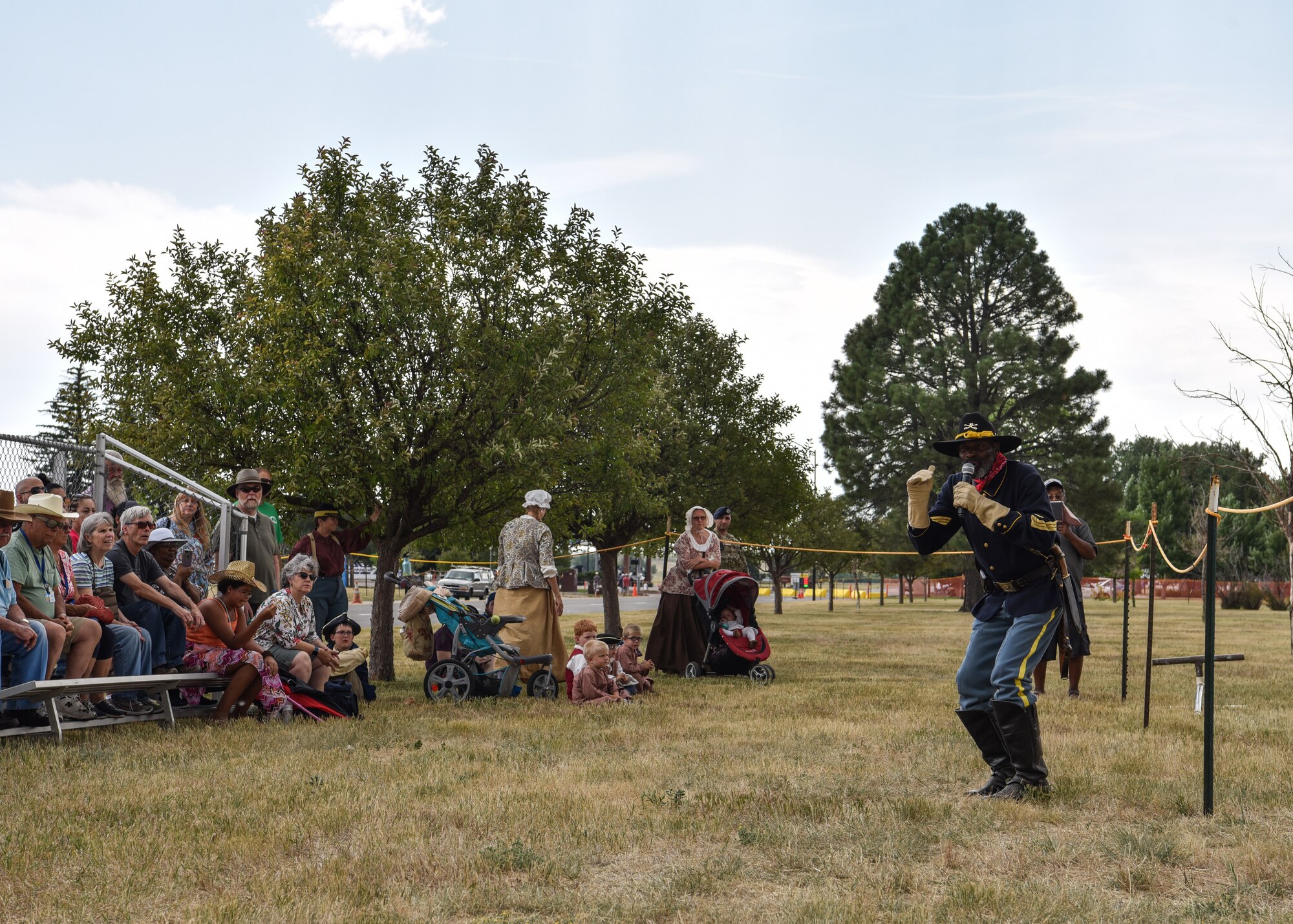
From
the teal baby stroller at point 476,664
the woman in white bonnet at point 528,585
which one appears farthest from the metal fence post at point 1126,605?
the woman in white bonnet at point 528,585

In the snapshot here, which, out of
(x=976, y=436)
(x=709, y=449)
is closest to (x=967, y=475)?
(x=976, y=436)

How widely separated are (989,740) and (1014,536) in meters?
1.16

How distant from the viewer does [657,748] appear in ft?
26.8

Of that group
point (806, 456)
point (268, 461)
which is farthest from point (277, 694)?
point (806, 456)

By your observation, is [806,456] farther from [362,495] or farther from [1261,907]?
[1261,907]

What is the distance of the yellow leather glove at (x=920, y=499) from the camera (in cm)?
662

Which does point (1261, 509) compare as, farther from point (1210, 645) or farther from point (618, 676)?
point (618, 676)

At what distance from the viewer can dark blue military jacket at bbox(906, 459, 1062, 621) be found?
21.4ft

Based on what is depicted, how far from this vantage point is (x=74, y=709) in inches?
351

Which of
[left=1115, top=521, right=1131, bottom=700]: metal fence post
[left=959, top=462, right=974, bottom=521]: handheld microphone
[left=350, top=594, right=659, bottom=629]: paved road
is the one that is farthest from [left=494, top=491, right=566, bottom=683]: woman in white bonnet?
[left=350, top=594, right=659, bottom=629]: paved road

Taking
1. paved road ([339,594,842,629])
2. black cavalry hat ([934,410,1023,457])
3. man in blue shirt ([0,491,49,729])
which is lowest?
paved road ([339,594,842,629])

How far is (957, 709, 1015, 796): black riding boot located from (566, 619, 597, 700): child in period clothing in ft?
16.5

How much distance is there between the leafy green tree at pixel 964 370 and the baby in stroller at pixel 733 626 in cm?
3019

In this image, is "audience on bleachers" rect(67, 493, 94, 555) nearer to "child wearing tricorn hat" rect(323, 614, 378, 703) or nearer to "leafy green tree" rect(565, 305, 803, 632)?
"child wearing tricorn hat" rect(323, 614, 378, 703)
